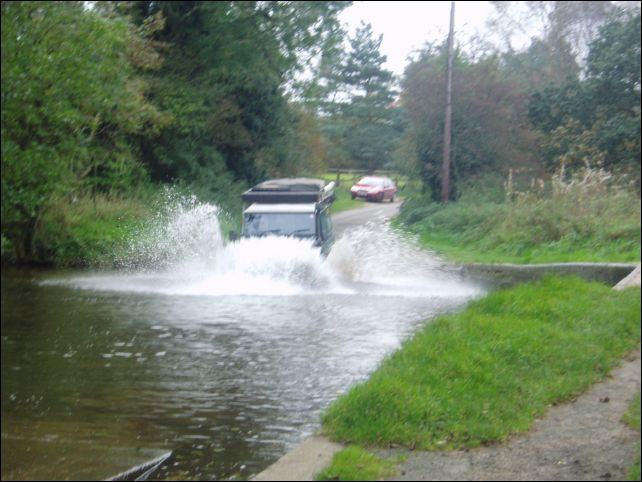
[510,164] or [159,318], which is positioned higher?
[510,164]

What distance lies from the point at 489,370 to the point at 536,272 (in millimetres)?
9055

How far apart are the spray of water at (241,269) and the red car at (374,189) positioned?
17959 mm

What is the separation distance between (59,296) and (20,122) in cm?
526

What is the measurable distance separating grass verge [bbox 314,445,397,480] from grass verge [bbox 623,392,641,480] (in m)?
1.67

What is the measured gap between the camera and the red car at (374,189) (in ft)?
132

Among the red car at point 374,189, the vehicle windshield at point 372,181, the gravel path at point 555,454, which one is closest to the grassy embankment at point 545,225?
the gravel path at point 555,454

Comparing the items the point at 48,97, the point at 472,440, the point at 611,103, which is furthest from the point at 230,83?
the point at 472,440

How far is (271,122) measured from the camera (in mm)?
33688

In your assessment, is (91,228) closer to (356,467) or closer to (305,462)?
(305,462)

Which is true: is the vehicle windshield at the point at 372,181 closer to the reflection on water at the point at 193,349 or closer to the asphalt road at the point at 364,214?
the asphalt road at the point at 364,214

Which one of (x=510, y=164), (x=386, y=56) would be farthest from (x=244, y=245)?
(x=386, y=56)

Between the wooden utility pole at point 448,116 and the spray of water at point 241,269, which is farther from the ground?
the wooden utility pole at point 448,116

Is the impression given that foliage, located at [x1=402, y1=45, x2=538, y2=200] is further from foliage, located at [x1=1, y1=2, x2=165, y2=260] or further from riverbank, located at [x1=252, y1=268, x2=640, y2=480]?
riverbank, located at [x1=252, y1=268, x2=640, y2=480]

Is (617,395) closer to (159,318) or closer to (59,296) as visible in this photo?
(159,318)
